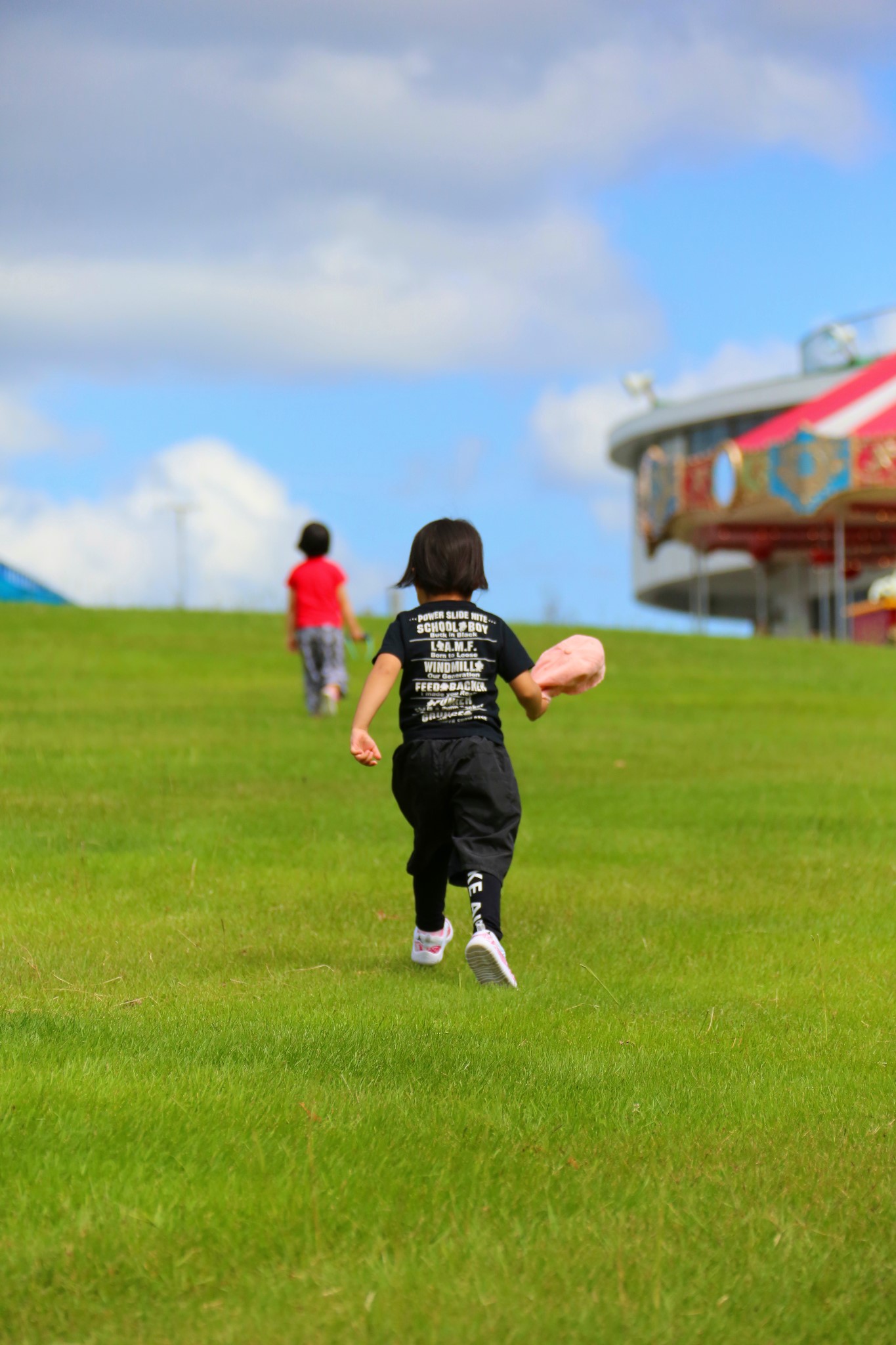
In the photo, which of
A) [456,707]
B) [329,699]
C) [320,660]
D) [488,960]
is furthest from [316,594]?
[488,960]

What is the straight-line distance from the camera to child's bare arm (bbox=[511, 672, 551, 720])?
5.93 m

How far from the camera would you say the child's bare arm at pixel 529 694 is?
5.93m

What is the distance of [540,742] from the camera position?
603 inches

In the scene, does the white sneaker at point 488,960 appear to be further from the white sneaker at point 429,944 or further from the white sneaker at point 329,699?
the white sneaker at point 329,699

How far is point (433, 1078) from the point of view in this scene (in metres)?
4.28

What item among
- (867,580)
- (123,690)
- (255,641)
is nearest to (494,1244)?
(123,690)

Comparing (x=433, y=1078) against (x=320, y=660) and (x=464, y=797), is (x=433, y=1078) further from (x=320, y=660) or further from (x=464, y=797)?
(x=320, y=660)

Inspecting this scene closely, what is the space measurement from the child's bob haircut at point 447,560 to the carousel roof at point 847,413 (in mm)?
36862

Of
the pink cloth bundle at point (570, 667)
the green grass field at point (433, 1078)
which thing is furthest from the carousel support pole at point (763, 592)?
the pink cloth bundle at point (570, 667)

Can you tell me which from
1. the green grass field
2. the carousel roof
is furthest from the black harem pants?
the carousel roof

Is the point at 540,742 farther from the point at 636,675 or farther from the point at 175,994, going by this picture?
the point at 175,994

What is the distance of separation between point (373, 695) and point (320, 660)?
9.85 m

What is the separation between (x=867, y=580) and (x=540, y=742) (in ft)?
141

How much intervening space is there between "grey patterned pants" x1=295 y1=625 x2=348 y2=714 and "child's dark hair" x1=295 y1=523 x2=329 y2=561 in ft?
2.45
